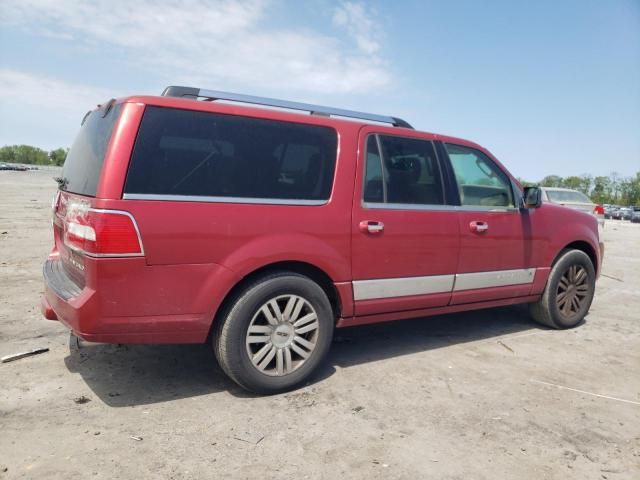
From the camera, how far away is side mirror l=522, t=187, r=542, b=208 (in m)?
4.79

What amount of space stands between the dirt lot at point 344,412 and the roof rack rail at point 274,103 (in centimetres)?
198

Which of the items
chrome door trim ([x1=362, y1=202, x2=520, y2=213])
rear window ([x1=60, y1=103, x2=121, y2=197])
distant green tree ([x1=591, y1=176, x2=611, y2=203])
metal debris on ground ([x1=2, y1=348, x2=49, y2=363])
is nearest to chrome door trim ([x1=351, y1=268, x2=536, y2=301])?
chrome door trim ([x1=362, y1=202, x2=520, y2=213])

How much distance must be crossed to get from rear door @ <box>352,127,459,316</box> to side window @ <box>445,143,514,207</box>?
0.77 ft

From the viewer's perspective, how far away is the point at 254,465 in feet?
8.38

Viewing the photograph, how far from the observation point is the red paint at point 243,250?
291cm

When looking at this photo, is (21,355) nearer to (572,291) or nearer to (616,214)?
(572,291)

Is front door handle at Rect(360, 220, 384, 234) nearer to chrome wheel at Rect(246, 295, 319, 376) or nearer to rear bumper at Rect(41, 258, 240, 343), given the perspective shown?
chrome wheel at Rect(246, 295, 319, 376)

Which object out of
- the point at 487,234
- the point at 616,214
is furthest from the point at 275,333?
the point at 616,214

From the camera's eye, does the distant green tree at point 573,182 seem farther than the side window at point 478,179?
Yes

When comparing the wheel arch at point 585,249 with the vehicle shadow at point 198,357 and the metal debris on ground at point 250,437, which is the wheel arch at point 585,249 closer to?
the vehicle shadow at point 198,357

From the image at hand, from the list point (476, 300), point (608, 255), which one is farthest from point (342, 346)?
point (608, 255)

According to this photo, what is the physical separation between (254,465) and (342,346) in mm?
2034

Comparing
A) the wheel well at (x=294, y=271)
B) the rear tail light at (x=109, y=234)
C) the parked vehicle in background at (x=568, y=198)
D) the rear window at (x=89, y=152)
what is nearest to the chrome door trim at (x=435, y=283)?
the wheel well at (x=294, y=271)

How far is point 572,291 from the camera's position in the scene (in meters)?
5.36
